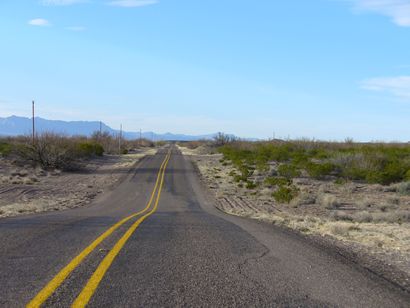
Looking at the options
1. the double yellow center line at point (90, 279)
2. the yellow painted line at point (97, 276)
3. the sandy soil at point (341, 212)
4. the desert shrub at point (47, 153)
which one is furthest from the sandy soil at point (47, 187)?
the yellow painted line at point (97, 276)

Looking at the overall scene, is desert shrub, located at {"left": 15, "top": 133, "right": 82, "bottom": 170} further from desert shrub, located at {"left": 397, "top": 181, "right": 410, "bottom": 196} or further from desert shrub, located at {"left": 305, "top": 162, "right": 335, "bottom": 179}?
desert shrub, located at {"left": 397, "top": 181, "right": 410, "bottom": 196}

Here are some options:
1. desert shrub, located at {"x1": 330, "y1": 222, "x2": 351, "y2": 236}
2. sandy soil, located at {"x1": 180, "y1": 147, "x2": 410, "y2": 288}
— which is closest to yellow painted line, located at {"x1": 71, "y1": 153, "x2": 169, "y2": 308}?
sandy soil, located at {"x1": 180, "y1": 147, "x2": 410, "y2": 288}

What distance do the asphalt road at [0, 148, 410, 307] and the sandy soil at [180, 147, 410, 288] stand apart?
122cm

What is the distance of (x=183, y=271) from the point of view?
6293 mm

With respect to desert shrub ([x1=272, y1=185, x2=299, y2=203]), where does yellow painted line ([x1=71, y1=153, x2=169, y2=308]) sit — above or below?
above

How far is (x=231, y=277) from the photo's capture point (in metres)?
6.06

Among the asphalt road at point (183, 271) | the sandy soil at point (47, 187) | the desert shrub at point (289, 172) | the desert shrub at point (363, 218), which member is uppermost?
the asphalt road at point (183, 271)

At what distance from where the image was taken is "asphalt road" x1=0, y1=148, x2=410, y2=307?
5.08 meters

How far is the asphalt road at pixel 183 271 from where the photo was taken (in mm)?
5078

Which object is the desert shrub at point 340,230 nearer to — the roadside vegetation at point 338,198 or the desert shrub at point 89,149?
the roadside vegetation at point 338,198

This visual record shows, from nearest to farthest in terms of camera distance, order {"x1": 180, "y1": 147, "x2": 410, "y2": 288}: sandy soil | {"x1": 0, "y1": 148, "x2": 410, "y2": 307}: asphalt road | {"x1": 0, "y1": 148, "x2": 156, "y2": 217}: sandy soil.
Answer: {"x1": 0, "y1": 148, "x2": 410, "y2": 307}: asphalt road
{"x1": 180, "y1": 147, "x2": 410, "y2": 288}: sandy soil
{"x1": 0, "y1": 148, "x2": 156, "y2": 217}: sandy soil

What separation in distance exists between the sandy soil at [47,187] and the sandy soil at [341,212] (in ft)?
25.5

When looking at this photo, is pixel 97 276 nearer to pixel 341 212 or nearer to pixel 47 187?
pixel 341 212

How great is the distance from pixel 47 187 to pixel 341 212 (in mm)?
20533
